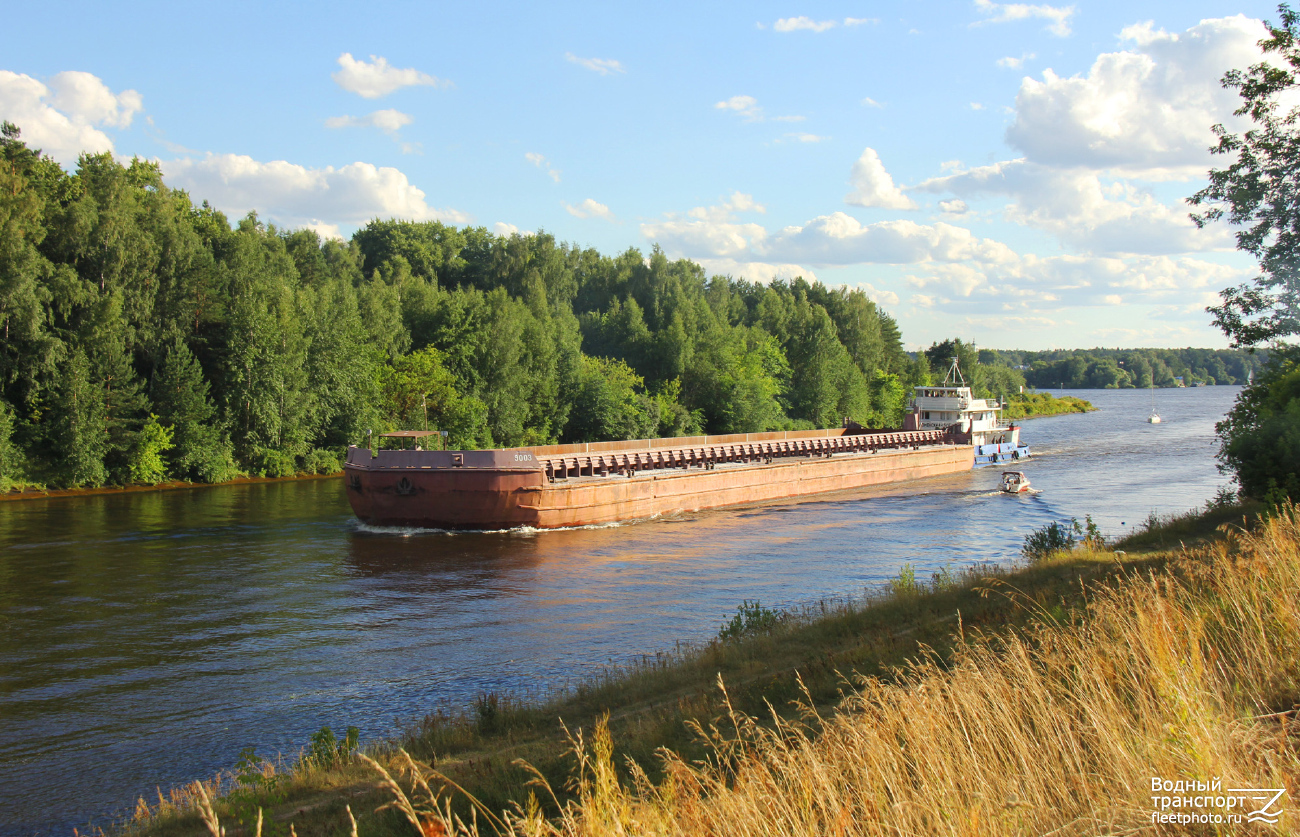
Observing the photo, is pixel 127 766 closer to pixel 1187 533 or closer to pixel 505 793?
pixel 505 793

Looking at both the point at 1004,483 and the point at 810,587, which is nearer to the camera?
the point at 810,587

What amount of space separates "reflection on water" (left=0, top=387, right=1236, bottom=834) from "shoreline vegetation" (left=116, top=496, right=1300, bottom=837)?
2.38 metres

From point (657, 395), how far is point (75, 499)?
43.7 metres

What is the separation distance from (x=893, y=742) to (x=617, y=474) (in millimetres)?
33285

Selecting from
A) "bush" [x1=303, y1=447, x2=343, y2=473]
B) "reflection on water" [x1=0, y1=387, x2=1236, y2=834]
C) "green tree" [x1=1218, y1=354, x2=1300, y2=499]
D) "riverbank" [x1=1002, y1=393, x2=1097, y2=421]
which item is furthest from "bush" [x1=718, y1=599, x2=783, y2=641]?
"riverbank" [x1=1002, y1=393, x2=1097, y2=421]

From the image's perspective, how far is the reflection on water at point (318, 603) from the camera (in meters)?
12.3

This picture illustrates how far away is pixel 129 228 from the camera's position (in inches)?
1747

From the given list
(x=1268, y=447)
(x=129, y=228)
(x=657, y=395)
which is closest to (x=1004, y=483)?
(x=1268, y=447)

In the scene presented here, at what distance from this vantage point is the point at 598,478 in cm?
3581

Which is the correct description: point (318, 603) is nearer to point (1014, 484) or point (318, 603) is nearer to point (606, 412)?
point (1014, 484)

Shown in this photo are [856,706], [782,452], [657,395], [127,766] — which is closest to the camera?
[856,706]

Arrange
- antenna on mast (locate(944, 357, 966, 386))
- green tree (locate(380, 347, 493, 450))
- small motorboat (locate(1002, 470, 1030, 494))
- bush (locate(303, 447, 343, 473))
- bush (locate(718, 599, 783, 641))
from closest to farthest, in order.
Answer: bush (locate(718, 599, 783, 641)) < small motorboat (locate(1002, 470, 1030, 494)) < bush (locate(303, 447, 343, 473)) < green tree (locate(380, 347, 493, 450)) < antenna on mast (locate(944, 357, 966, 386))

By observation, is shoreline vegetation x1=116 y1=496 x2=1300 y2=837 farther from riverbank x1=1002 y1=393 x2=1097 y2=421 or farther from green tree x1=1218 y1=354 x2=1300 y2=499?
riverbank x1=1002 y1=393 x2=1097 y2=421

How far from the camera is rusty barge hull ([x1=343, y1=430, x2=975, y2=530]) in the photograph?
3062 centimetres
